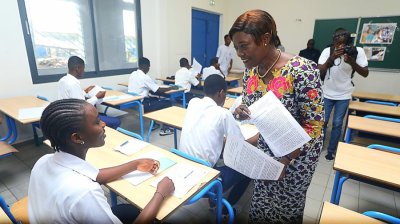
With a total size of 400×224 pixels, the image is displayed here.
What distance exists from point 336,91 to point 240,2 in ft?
16.7

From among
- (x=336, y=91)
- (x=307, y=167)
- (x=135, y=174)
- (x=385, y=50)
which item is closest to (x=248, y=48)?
(x=307, y=167)

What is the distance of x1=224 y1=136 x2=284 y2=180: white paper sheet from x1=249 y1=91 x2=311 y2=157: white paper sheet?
0.06 m

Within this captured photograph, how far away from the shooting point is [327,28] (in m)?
5.69

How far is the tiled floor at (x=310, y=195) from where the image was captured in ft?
6.54

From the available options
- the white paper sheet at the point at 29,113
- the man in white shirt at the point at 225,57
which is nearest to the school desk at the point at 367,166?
the white paper sheet at the point at 29,113

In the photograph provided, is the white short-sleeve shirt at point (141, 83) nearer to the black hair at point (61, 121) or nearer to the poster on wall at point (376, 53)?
the black hair at point (61, 121)

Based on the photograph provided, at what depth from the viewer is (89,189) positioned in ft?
2.60

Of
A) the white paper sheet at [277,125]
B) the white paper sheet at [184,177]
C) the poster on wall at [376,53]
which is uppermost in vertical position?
the poster on wall at [376,53]

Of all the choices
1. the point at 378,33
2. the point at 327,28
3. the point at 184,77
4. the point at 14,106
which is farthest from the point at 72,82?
the point at 378,33

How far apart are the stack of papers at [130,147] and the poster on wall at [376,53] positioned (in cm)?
588

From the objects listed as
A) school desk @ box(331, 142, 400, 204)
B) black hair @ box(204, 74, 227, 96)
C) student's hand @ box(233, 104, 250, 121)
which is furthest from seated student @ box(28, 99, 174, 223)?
school desk @ box(331, 142, 400, 204)

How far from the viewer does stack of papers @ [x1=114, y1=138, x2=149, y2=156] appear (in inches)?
62.5

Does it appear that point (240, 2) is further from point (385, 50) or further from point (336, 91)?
point (336, 91)

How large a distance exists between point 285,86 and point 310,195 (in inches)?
70.8
